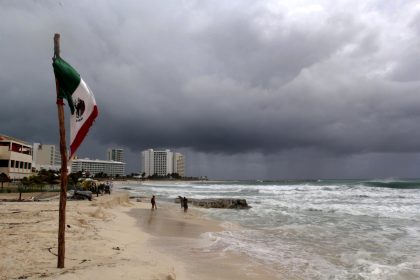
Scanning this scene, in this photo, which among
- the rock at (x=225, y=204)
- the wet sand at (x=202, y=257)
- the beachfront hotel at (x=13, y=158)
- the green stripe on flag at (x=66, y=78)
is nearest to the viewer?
the green stripe on flag at (x=66, y=78)

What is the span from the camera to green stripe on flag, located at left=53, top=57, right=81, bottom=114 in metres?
7.07

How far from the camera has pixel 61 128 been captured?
23.6 feet

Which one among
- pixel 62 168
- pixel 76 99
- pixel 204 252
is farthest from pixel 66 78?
pixel 204 252

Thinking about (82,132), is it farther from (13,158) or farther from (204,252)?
(13,158)

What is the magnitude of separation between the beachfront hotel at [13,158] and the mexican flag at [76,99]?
56055mm

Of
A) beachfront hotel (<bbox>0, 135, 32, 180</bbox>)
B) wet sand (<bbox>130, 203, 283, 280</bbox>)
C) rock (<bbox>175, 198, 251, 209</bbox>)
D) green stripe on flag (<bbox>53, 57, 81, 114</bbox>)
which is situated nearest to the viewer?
green stripe on flag (<bbox>53, 57, 81, 114</bbox>)

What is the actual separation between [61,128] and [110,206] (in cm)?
2262

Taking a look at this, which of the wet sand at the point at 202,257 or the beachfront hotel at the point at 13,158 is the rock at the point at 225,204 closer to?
the wet sand at the point at 202,257

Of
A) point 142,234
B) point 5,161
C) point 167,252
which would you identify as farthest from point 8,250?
point 5,161

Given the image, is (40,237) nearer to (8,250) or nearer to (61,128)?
(8,250)

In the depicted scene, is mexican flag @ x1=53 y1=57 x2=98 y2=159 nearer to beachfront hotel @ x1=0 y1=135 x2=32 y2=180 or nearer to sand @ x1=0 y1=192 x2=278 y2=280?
sand @ x1=0 y1=192 x2=278 y2=280

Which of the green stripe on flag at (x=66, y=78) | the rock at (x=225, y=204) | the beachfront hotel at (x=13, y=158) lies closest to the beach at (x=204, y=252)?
the green stripe on flag at (x=66, y=78)

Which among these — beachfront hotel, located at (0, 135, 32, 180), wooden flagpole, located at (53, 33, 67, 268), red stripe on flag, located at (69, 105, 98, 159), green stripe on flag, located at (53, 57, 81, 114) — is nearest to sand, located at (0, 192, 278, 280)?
wooden flagpole, located at (53, 33, 67, 268)

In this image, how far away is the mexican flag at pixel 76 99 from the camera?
699cm
